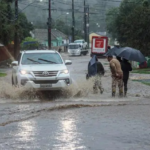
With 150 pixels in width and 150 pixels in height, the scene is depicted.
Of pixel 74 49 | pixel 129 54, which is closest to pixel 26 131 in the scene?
pixel 129 54

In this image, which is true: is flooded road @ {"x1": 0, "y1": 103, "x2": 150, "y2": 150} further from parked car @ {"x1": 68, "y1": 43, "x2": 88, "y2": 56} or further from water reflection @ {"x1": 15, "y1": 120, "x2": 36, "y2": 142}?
parked car @ {"x1": 68, "y1": 43, "x2": 88, "y2": 56}

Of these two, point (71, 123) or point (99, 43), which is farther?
point (99, 43)

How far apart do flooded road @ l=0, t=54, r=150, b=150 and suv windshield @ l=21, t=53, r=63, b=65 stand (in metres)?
1.27

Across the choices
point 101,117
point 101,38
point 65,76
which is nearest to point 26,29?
point 101,38

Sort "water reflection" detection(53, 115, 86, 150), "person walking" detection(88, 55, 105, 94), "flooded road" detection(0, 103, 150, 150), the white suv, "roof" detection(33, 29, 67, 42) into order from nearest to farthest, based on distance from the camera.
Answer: "water reflection" detection(53, 115, 86, 150)
"flooded road" detection(0, 103, 150, 150)
the white suv
"person walking" detection(88, 55, 105, 94)
"roof" detection(33, 29, 67, 42)

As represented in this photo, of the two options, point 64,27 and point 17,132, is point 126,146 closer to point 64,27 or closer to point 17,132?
point 17,132

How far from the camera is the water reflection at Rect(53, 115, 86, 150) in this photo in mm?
7602

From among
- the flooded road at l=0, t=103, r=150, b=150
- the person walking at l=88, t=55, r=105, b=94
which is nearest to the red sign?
the person walking at l=88, t=55, r=105, b=94

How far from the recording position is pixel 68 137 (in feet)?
27.3

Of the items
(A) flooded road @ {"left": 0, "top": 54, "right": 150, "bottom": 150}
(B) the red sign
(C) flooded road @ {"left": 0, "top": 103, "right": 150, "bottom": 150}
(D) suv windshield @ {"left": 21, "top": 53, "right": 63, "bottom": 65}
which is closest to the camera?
(C) flooded road @ {"left": 0, "top": 103, "right": 150, "bottom": 150}

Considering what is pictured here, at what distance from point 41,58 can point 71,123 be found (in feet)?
22.4

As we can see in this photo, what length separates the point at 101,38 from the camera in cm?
3269

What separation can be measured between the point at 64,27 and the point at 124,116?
11684cm

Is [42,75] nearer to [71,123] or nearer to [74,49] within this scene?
[71,123]
